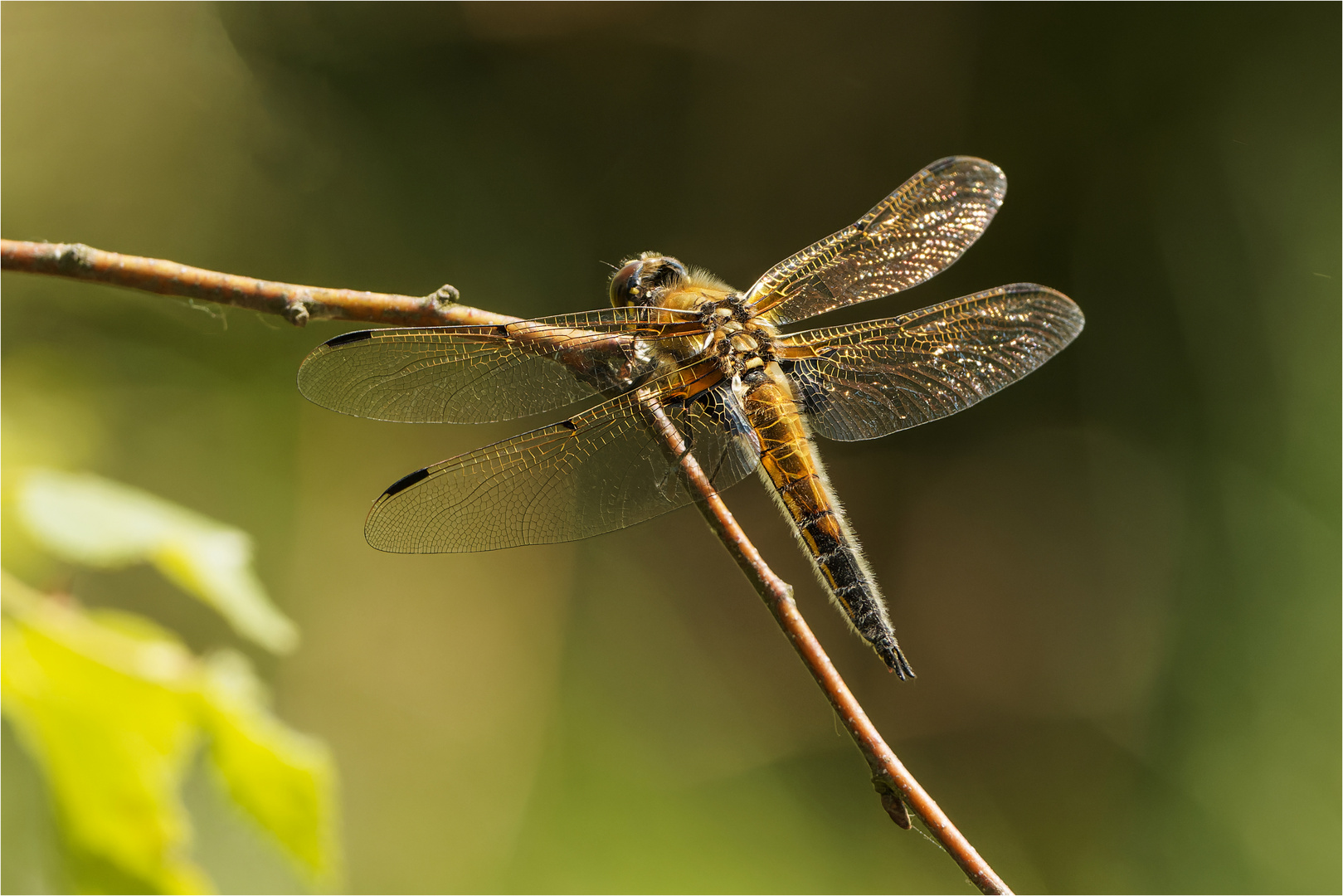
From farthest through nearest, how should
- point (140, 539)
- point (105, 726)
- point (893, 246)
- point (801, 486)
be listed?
point (893, 246) < point (801, 486) < point (140, 539) < point (105, 726)

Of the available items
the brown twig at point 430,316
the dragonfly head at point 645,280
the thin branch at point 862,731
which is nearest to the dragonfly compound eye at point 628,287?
the dragonfly head at point 645,280

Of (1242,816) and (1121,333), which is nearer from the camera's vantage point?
(1242,816)

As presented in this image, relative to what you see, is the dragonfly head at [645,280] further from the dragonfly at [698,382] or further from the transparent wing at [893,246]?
the transparent wing at [893,246]

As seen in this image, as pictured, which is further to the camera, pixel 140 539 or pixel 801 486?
pixel 801 486

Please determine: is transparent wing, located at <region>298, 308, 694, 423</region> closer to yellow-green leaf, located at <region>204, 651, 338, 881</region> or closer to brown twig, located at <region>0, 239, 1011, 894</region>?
brown twig, located at <region>0, 239, 1011, 894</region>

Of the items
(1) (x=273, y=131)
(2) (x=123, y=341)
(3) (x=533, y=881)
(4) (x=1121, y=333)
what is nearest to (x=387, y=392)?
(3) (x=533, y=881)

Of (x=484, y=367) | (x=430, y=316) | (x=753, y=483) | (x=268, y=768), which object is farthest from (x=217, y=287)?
(x=753, y=483)

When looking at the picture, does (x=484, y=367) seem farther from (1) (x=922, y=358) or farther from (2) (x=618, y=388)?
(1) (x=922, y=358)

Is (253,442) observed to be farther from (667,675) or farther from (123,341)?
(667,675)
